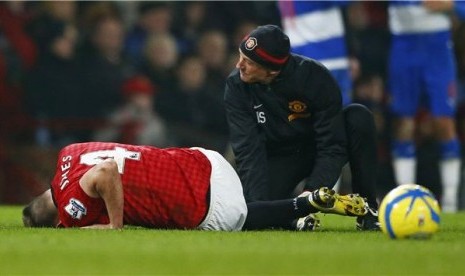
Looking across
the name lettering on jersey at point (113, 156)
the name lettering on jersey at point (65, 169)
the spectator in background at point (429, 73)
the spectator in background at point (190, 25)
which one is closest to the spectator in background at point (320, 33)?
the spectator in background at point (429, 73)

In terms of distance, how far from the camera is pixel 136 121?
14086mm

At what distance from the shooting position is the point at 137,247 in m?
7.20

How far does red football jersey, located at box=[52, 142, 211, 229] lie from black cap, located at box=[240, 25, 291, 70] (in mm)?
793

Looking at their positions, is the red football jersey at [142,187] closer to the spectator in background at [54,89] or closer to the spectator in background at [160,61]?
the spectator in background at [54,89]

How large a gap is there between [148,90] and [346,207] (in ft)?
20.7

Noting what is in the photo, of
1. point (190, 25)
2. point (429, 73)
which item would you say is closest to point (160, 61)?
point (190, 25)

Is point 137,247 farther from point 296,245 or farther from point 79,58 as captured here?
point 79,58

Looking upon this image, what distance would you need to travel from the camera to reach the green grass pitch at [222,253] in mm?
6219

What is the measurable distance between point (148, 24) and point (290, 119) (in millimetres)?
5743

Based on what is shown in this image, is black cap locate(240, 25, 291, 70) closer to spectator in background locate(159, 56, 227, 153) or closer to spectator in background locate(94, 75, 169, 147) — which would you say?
spectator in background locate(159, 56, 227, 153)

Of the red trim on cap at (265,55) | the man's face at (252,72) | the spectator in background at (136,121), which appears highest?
the red trim on cap at (265,55)

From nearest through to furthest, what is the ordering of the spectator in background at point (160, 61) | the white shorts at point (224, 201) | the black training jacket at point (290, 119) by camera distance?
the white shorts at point (224, 201), the black training jacket at point (290, 119), the spectator in background at point (160, 61)

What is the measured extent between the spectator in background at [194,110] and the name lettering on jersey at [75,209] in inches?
224

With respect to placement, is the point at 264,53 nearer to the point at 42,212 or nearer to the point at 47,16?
the point at 42,212
